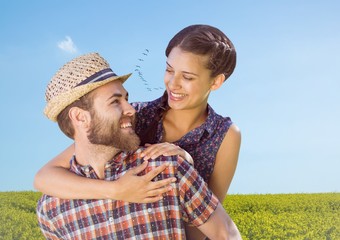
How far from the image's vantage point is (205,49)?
3246mm

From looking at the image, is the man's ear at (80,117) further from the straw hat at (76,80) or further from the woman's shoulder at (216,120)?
the woman's shoulder at (216,120)

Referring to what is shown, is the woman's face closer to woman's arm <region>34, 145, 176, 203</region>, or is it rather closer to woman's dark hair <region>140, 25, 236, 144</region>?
woman's dark hair <region>140, 25, 236, 144</region>

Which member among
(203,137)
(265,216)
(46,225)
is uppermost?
(203,137)

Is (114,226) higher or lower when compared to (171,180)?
lower

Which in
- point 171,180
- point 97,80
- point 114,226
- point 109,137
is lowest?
point 114,226

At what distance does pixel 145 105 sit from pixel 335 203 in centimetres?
709

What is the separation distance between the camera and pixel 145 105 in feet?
11.7

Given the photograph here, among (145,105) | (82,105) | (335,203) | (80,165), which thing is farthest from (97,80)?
(335,203)

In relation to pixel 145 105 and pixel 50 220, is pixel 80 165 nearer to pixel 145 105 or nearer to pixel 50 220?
pixel 50 220

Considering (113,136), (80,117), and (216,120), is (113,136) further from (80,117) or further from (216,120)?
(216,120)

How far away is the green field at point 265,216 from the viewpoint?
313 inches

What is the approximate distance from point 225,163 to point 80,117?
42.6 inches

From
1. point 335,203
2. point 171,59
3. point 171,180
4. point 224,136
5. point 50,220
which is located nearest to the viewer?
point 171,180

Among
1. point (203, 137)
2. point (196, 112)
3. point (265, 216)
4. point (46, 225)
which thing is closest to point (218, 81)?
point (196, 112)
